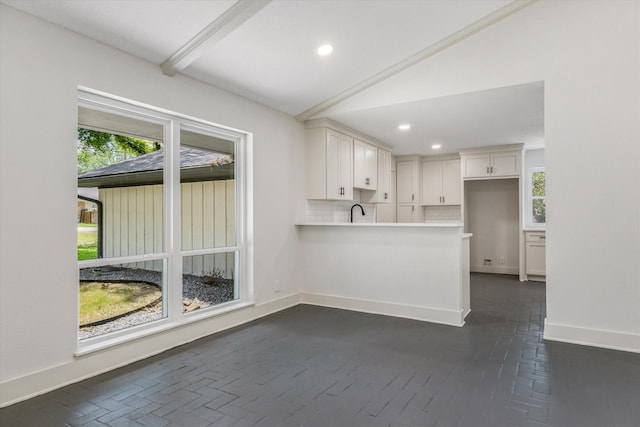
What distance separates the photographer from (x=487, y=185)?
8117 mm

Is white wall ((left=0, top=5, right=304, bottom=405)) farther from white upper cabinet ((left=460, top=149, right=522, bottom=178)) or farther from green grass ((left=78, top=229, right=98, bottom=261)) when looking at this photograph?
white upper cabinet ((left=460, top=149, right=522, bottom=178))

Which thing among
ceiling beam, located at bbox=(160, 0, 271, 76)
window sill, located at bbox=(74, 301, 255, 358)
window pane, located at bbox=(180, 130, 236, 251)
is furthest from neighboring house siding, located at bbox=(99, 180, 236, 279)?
ceiling beam, located at bbox=(160, 0, 271, 76)

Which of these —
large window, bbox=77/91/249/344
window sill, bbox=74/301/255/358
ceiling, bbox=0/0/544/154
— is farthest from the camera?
large window, bbox=77/91/249/344

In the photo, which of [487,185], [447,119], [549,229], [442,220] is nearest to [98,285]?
[549,229]

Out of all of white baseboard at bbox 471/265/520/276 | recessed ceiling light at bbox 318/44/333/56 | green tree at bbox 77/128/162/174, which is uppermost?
recessed ceiling light at bbox 318/44/333/56

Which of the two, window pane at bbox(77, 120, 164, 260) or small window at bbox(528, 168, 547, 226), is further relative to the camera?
small window at bbox(528, 168, 547, 226)

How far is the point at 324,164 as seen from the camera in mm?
5344

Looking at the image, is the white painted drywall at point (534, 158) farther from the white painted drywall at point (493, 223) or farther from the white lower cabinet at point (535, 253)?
the white lower cabinet at point (535, 253)

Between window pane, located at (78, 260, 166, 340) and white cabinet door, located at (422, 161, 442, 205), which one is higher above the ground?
white cabinet door, located at (422, 161, 442, 205)

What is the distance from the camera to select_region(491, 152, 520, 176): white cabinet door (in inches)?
279

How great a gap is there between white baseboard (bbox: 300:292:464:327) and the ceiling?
243 cm

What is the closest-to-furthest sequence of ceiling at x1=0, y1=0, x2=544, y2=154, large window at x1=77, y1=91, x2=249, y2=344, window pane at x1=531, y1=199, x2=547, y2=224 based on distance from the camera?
1. ceiling at x1=0, y1=0, x2=544, y2=154
2. large window at x1=77, y1=91, x2=249, y2=344
3. window pane at x1=531, y1=199, x2=547, y2=224

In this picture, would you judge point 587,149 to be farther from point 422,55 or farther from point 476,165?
point 476,165

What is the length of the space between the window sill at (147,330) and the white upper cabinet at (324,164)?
192cm
